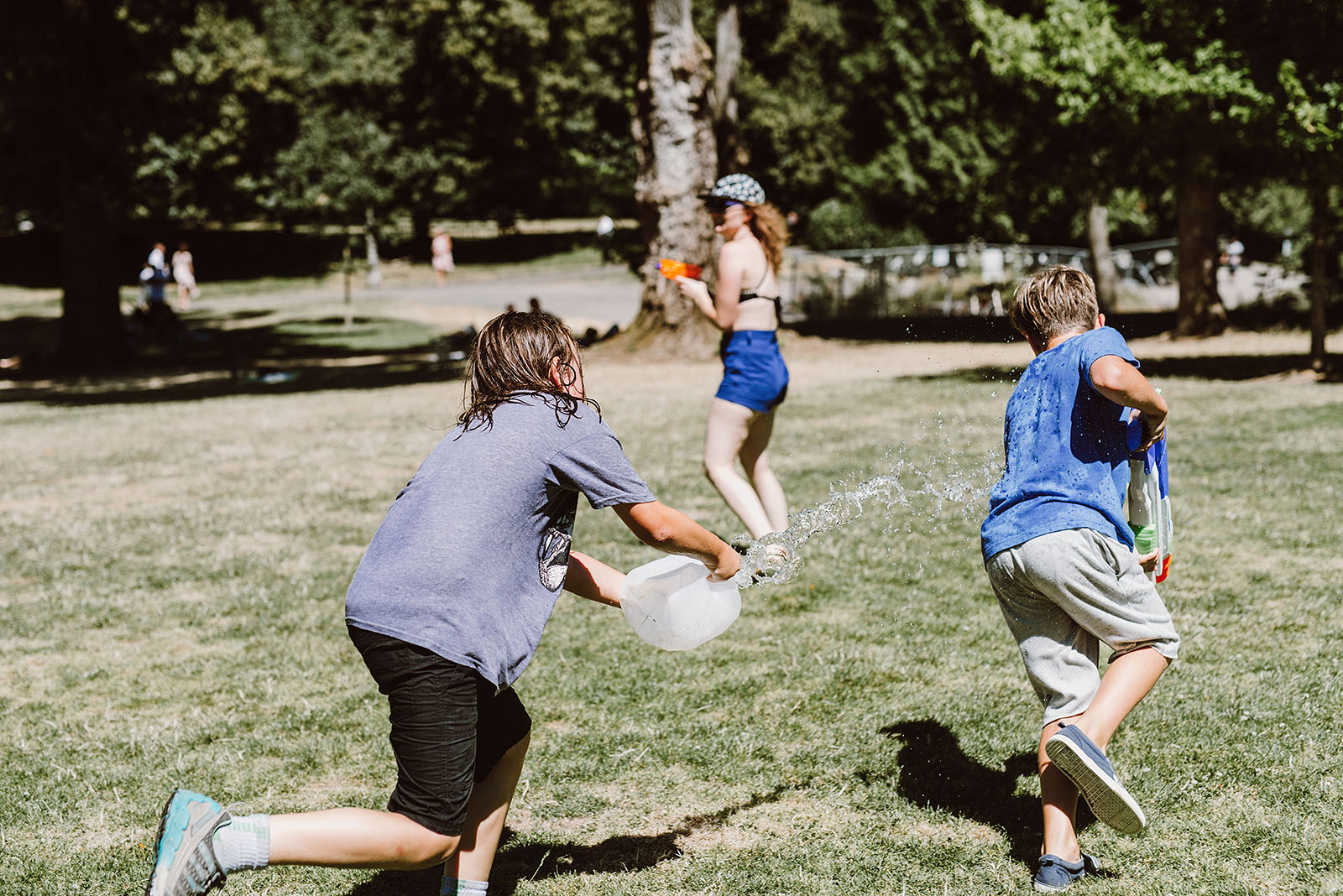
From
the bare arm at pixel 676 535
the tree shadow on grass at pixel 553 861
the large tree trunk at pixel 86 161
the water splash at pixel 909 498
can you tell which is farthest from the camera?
the large tree trunk at pixel 86 161

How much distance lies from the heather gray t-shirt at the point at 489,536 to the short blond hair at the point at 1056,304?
4.50 feet

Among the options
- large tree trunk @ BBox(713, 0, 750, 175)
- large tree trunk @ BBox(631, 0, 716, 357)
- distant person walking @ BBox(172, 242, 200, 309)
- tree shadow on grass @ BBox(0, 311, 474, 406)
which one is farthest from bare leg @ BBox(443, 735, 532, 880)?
distant person walking @ BBox(172, 242, 200, 309)

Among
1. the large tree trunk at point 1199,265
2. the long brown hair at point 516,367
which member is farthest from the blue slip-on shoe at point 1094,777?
the large tree trunk at point 1199,265

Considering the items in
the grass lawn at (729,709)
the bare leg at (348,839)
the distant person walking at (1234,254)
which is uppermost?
the distant person walking at (1234,254)

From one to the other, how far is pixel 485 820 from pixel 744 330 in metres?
4.19

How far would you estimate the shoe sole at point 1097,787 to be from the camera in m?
3.32

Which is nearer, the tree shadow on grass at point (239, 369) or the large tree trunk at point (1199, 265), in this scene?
the tree shadow on grass at point (239, 369)

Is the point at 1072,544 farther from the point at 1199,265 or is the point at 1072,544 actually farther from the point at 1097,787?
the point at 1199,265

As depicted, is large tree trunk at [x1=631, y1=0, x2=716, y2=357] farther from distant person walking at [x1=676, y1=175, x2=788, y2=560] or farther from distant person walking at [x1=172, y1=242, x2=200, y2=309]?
distant person walking at [x1=172, y1=242, x2=200, y2=309]

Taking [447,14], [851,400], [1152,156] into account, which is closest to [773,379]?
[851,400]

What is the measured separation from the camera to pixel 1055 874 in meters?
3.61

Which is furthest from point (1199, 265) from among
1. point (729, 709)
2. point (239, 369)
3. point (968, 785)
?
point (968, 785)

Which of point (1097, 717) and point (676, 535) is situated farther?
point (1097, 717)

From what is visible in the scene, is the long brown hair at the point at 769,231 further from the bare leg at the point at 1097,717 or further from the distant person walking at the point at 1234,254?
the distant person walking at the point at 1234,254
